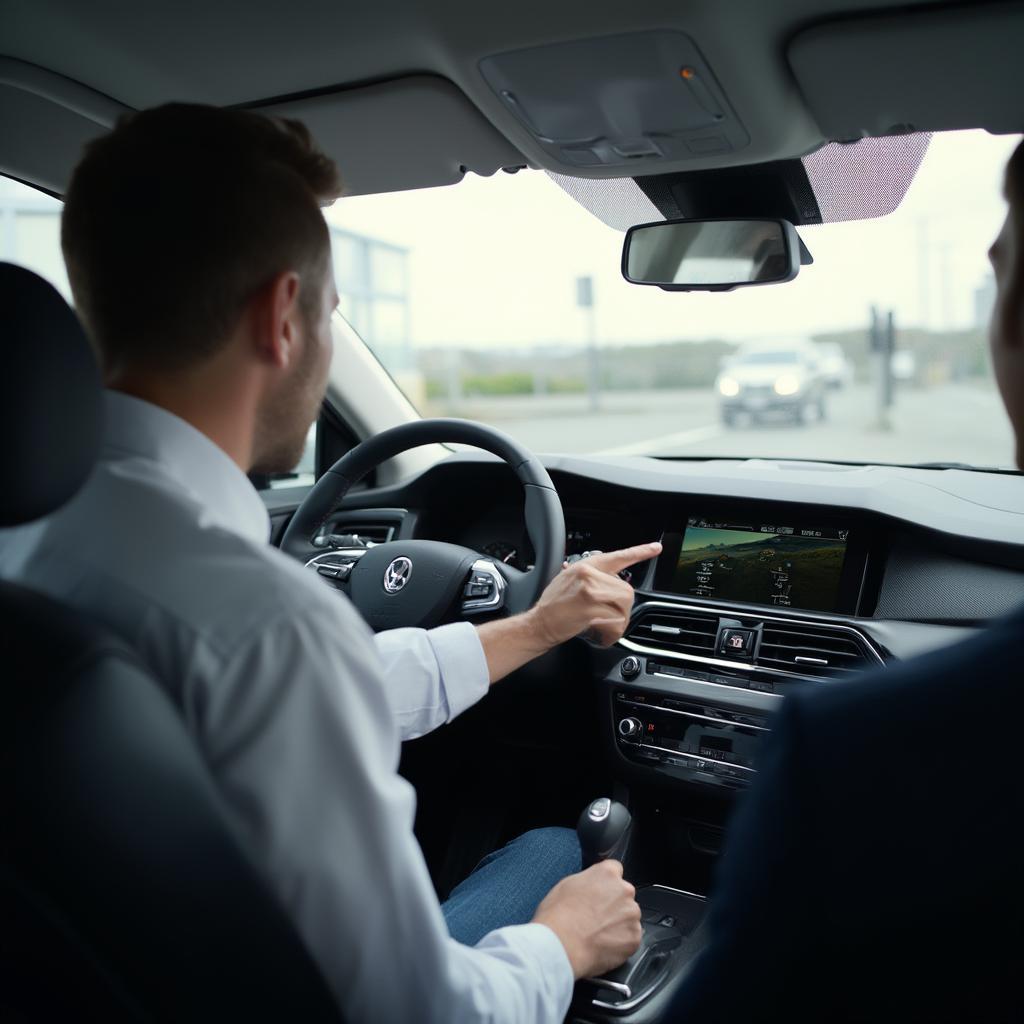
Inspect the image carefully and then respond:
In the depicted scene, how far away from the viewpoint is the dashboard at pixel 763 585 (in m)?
2.64

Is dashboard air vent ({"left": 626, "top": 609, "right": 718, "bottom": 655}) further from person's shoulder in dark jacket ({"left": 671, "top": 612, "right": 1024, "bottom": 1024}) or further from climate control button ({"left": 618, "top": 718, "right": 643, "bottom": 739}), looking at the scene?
person's shoulder in dark jacket ({"left": 671, "top": 612, "right": 1024, "bottom": 1024})

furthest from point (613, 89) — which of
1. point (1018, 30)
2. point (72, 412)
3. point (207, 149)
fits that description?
point (72, 412)

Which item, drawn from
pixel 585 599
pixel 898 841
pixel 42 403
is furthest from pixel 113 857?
pixel 585 599

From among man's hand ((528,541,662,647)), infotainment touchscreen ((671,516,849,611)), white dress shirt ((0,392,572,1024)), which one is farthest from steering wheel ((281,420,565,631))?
white dress shirt ((0,392,572,1024))

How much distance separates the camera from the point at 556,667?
10.0ft

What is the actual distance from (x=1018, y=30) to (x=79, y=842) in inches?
76.9

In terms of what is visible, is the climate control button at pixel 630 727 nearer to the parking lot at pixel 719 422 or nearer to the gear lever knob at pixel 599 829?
the gear lever knob at pixel 599 829

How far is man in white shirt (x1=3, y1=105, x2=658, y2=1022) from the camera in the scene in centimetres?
100

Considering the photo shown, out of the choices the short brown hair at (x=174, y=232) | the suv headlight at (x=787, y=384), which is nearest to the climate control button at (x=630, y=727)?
the short brown hair at (x=174, y=232)

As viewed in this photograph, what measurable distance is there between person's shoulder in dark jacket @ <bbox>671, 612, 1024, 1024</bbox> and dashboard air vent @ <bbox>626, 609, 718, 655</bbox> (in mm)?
2058

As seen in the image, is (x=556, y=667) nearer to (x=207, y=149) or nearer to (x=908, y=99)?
(x=908, y=99)

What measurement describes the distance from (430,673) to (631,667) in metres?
0.98

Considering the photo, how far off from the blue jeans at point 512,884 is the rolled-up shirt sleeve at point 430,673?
393 mm

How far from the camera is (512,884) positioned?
2273 mm
